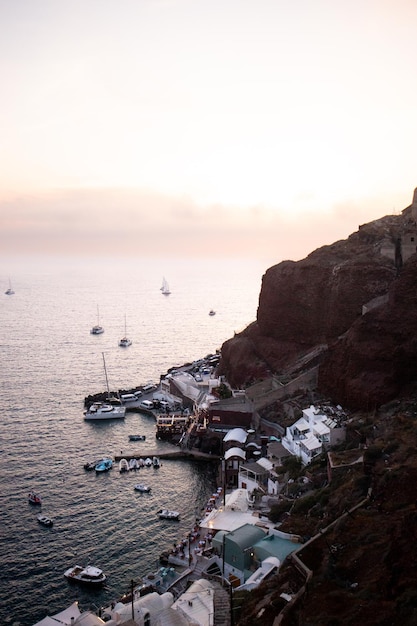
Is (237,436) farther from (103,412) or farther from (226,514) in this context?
(103,412)

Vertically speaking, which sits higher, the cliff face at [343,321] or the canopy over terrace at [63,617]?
Result: the cliff face at [343,321]

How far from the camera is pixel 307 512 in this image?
37.5 metres

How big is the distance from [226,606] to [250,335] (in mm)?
49167

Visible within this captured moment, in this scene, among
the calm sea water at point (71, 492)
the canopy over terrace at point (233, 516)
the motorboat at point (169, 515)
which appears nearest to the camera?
the calm sea water at point (71, 492)

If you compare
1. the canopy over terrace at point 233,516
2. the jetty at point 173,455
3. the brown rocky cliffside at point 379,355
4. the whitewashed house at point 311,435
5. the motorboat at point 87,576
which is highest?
the brown rocky cliffside at point 379,355

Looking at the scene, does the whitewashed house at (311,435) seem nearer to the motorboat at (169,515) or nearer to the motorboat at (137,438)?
the motorboat at (169,515)

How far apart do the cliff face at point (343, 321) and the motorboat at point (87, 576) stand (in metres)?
26.7

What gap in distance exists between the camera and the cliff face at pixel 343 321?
173ft

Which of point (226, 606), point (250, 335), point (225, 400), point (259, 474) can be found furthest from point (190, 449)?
point (226, 606)

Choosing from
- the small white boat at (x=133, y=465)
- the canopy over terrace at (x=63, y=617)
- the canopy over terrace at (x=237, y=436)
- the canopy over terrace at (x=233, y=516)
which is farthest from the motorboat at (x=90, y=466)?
the canopy over terrace at (x=63, y=617)

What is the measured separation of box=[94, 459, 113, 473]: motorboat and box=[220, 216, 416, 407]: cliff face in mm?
21445

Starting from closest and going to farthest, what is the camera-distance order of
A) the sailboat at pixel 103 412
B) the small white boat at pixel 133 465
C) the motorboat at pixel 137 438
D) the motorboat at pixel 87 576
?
1. the motorboat at pixel 87 576
2. the small white boat at pixel 133 465
3. the motorboat at pixel 137 438
4. the sailboat at pixel 103 412

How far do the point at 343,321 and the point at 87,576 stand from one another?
40.0 metres

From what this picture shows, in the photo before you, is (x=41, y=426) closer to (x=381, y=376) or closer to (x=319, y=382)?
(x=319, y=382)
